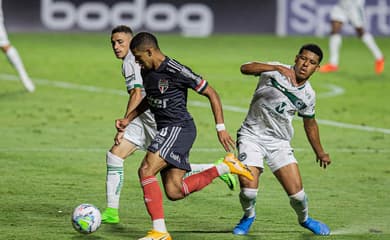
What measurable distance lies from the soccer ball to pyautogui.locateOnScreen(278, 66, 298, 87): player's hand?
6.67ft

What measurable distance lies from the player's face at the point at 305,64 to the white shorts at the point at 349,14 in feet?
45.5

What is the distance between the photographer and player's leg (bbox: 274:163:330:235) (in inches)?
379

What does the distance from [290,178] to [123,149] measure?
1.77m

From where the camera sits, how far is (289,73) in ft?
31.3

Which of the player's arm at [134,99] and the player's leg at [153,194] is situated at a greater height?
the player's arm at [134,99]

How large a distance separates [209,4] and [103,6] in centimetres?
283

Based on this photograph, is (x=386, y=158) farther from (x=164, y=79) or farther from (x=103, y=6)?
(x=103, y=6)

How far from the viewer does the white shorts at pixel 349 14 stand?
23.2m

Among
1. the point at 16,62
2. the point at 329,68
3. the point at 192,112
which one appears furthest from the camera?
the point at 329,68

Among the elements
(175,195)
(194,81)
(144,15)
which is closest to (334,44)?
(144,15)

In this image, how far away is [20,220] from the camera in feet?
32.9

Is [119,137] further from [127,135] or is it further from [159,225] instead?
[159,225]

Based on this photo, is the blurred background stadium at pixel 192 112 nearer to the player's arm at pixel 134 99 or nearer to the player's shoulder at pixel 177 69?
the player's arm at pixel 134 99

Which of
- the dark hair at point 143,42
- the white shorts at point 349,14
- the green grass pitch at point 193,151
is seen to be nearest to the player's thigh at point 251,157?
the green grass pitch at point 193,151
